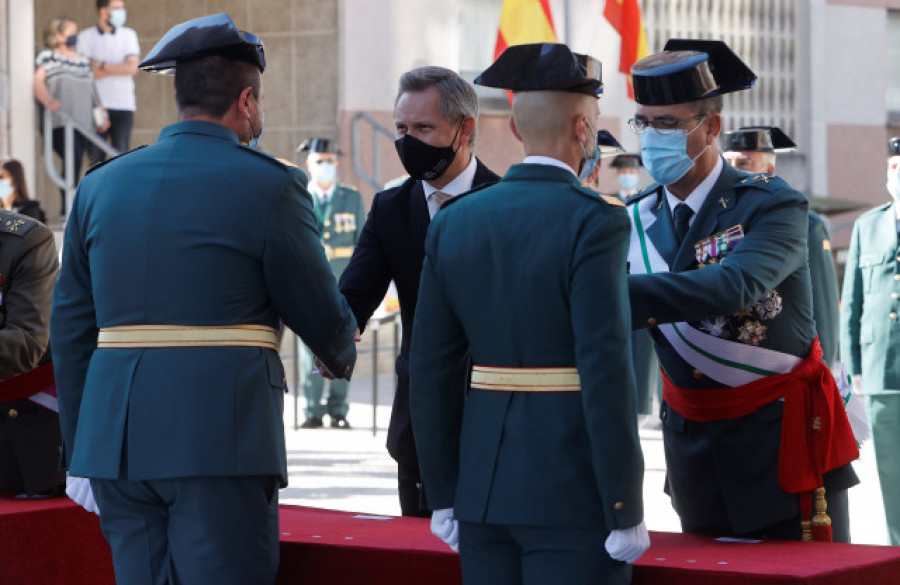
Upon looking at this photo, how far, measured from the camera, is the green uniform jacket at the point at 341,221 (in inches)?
479

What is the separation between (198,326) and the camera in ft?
11.5

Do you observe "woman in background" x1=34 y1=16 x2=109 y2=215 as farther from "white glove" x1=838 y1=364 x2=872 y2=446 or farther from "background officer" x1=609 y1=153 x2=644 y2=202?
"white glove" x1=838 y1=364 x2=872 y2=446

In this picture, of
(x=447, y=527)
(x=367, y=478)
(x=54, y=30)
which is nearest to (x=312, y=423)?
(x=367, y=478)

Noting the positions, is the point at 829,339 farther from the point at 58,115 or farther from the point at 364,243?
the point at 58,115

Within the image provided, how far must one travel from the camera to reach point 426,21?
16.5 metres

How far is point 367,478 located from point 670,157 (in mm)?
5452

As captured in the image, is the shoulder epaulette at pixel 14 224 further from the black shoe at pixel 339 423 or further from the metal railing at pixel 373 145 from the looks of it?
the metal railing at pixel 373 145

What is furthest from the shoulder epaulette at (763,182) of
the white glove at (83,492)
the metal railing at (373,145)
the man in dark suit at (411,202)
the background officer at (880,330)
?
the metal railing at (373,145)

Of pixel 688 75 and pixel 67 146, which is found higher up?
pixel 688 75

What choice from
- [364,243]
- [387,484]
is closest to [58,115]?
[387,484]

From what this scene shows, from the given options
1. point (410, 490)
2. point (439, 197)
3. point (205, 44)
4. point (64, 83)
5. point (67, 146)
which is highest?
point (64, 83)

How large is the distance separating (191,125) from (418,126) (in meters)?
0.94

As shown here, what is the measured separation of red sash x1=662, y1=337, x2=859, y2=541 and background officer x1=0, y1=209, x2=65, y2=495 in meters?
2.02

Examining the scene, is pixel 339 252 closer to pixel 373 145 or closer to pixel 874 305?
pixel 373 145
